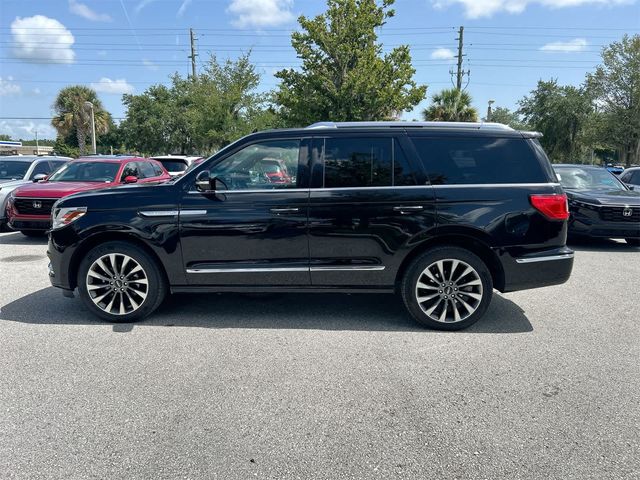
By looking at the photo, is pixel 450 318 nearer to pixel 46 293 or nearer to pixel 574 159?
pixel 46 293

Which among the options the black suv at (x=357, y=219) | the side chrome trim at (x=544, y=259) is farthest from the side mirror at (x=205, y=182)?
the side chrome trim at (x=544, y=259)

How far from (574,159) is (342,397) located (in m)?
37.5

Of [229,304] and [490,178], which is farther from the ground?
[490,178]

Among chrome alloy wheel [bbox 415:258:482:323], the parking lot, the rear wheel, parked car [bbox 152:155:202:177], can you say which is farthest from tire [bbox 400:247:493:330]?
parked car [bbox 152:155:202:177]

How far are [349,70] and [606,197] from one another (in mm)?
14065

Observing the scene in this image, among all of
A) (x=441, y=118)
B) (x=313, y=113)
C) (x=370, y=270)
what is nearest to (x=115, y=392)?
(x=370, y=270)

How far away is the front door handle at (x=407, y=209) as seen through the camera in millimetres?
4461

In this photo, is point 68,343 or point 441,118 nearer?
point 68,343

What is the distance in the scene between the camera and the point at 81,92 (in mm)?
38656

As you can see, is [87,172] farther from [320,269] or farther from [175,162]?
[320,269]

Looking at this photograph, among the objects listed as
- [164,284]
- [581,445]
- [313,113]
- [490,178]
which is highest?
[313,113]

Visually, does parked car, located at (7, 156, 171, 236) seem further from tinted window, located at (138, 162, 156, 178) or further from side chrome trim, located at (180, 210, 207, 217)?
side chrome trim, located at (180, 210, 207, 217)

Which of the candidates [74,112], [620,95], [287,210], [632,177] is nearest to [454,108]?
[620,95]

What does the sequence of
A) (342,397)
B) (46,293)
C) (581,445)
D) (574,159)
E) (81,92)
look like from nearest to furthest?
1. (581,445)
2. (342,397)
3. (46,293)
4. (574,159)
5. (81,92)
